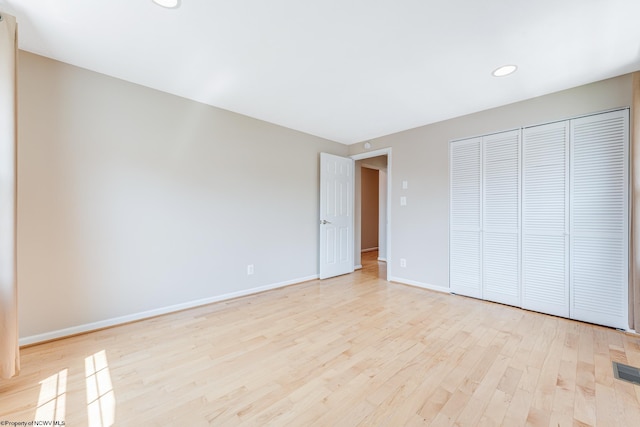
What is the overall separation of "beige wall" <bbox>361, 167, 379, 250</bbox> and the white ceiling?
14.2 ft

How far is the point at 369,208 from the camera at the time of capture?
7.35 m

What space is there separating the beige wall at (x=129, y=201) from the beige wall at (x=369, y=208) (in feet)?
12.9

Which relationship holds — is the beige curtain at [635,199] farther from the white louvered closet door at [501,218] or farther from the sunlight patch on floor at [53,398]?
the sunlight patch on floor at [53,398]

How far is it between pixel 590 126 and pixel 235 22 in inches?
133

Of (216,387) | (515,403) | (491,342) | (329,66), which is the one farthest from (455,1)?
(216,387)

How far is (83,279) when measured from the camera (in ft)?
7.56

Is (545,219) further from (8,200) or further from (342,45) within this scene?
(8,200)

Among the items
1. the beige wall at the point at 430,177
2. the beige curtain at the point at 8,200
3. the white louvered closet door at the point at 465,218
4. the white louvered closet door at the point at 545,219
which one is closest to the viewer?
the beige curtain at the point at 8,200

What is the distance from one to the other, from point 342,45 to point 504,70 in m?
1.53

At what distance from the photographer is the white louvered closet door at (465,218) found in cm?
325

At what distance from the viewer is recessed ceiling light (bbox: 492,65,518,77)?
225 cm

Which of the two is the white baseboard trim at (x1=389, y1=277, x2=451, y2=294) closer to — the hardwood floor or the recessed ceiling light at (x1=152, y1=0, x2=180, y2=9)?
the hardwood floor

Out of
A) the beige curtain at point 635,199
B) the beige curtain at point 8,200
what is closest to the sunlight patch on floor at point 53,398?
the beige curtain at point 8,200

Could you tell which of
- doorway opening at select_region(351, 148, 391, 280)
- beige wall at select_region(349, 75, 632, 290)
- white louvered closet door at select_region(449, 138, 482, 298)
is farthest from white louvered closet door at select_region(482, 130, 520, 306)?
doorway opening at select_region(351, 148, 391, 280)
